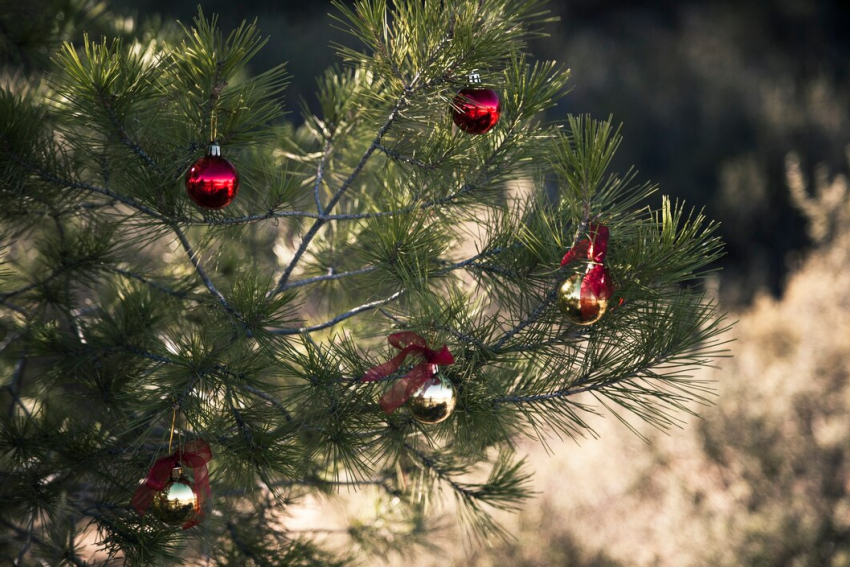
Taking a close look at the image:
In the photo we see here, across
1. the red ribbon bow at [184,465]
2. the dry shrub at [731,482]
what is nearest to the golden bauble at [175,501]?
the red ribbon bow at [184,465]

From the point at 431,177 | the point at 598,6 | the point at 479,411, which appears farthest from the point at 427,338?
the point at 598,6

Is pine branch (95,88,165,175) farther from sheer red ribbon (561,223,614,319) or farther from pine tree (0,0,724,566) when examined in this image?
sheer red ribbon (561,223,614,319)

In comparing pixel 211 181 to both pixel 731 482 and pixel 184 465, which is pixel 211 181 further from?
pixel 731 482

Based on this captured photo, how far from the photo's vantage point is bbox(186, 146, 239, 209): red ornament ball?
65cm

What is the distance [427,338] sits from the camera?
66 centimetres

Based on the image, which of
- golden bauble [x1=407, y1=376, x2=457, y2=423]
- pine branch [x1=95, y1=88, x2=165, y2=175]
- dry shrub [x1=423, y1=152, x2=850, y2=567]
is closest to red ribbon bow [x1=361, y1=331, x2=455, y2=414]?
golden bauble [x1=407, y1=376, x2=457, y2=423]

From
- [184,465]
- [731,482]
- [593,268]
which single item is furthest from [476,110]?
[731,482]

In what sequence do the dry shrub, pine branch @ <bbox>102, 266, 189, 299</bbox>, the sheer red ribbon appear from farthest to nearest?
the dry shrub < pine branch @ <bbox>102, 266, 189, 299</bbox> < the sheer red ribbon

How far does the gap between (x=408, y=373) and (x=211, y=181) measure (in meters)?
0.25

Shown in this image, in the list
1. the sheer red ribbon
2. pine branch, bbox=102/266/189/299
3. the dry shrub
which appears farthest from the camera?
the dry shrub

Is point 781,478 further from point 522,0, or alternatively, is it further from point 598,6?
point 598,6

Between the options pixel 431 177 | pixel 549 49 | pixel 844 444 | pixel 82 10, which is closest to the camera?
pixel 431 177

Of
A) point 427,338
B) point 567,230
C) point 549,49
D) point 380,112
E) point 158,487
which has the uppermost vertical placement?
point 549,49

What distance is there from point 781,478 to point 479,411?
1682mm
